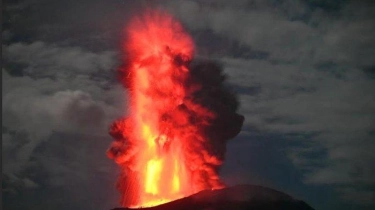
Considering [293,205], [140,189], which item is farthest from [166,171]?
[293,205]

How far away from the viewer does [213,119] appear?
2875cm

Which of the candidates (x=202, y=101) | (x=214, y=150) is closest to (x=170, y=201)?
(x=214, y=150)

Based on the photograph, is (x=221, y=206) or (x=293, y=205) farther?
(x=293, y=205)

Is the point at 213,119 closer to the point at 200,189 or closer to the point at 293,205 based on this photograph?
the point at 200,189

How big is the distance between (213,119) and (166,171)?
16.3 ft

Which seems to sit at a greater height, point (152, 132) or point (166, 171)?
point (152, 132)

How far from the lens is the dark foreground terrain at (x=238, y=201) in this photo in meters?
28.6

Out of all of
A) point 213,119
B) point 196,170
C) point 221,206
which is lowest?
point 221,206

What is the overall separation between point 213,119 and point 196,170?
3160 millimetres

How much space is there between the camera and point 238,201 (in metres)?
30.6

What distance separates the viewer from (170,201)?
29.3 metres

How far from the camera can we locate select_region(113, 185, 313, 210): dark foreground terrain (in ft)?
93.8

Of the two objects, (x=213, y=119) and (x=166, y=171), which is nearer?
(x=213, y=119)

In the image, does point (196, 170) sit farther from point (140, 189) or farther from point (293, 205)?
point (293, 205)
